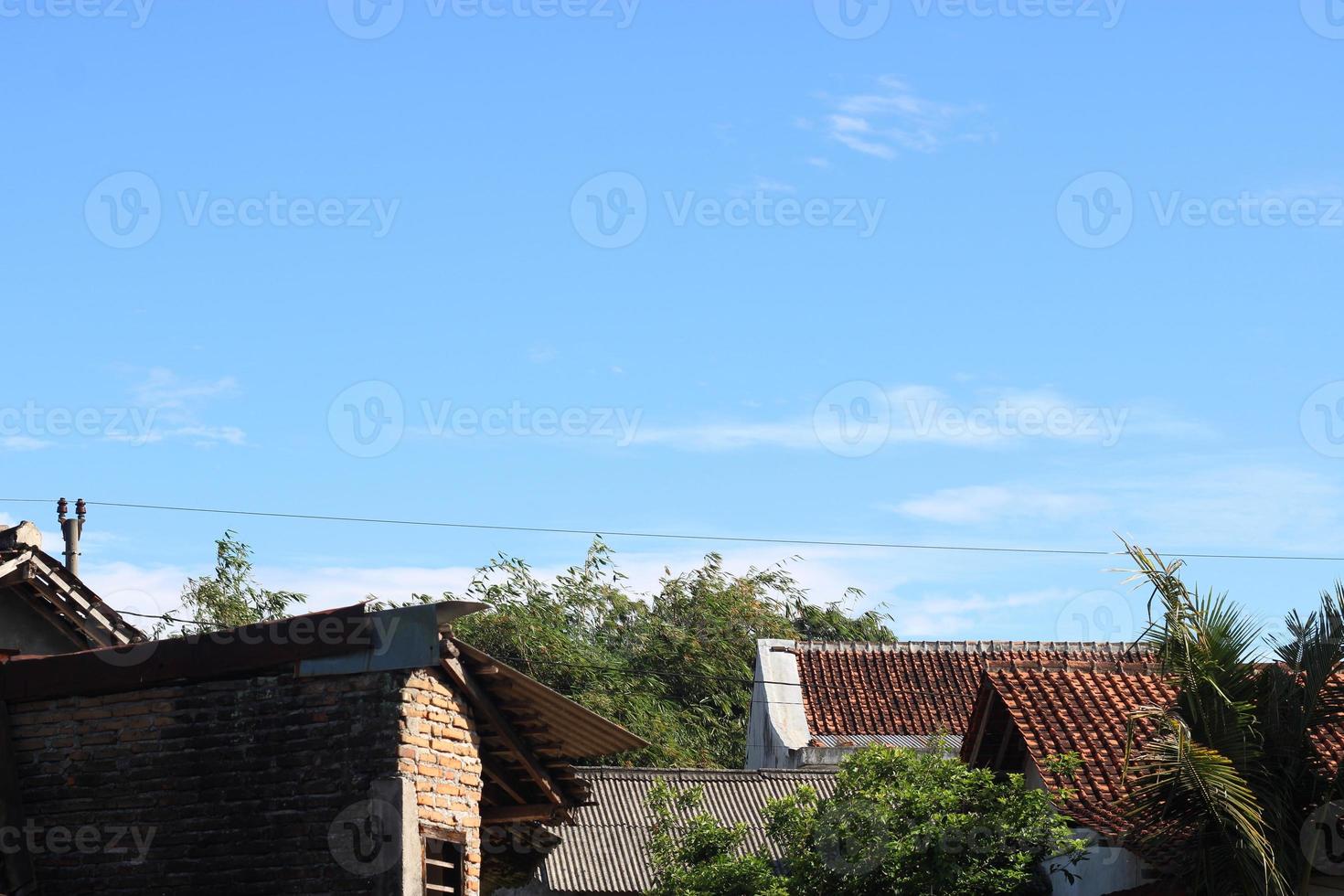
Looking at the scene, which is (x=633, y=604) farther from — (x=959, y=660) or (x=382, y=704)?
(x=382, y=704)

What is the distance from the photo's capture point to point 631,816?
21891 millimetres

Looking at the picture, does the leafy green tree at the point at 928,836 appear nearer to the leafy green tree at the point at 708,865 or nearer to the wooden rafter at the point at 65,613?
the leafy green tree at the point at 708,865

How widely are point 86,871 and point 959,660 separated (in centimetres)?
1901

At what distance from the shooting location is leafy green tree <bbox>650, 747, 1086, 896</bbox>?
47.0 ft

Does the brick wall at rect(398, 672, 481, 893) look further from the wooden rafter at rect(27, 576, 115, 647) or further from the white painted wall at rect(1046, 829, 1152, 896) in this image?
the wooden rafter at rect(27, 576, 115, 647)

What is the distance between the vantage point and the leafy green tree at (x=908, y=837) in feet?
47.0

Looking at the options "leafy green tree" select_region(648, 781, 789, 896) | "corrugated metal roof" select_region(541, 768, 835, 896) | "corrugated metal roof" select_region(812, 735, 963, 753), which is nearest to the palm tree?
"leafy green tree" select_region(648, 781, 789, 896)

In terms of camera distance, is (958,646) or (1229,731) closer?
(1229,731)

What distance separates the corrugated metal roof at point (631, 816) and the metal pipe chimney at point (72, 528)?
761cm

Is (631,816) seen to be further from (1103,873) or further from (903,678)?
(1103,873)

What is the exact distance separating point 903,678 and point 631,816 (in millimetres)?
6177

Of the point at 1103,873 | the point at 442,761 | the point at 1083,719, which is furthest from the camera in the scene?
the point at 1083,719

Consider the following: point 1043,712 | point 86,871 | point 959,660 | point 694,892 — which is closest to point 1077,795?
point 1043,712

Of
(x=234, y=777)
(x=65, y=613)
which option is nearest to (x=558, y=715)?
(x=234, y=777)
